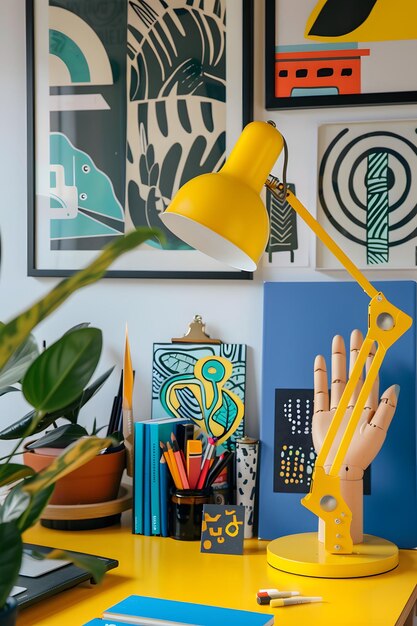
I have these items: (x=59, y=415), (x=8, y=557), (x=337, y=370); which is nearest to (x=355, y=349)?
(x=337, y=370)

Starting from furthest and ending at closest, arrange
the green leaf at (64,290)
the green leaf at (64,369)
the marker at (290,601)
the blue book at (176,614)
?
the marker at (290,601) < the blue book at (176,614) < the green leaf at (64,369) < the green leaf at (64,290)

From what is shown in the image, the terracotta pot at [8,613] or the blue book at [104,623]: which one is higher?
the terracotta pot at [8,613]

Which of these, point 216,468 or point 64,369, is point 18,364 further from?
point 216,468

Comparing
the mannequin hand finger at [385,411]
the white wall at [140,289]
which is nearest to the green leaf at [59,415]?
the white wall at [140,289]

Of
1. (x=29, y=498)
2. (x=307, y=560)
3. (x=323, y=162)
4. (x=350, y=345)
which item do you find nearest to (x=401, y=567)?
(x=307, y=560)

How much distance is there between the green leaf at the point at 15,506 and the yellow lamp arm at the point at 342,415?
0.85m

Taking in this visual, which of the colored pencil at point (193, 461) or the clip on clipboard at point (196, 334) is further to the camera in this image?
the clip on clipboard at point (196, 334)

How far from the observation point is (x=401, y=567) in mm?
1447

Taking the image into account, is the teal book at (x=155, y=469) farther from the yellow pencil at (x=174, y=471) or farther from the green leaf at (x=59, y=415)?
the green leaf at (x=59, y=415)

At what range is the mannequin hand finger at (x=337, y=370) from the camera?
1.56 metres

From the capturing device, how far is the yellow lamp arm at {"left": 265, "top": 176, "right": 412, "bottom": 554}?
4.68 ft

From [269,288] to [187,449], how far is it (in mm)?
355

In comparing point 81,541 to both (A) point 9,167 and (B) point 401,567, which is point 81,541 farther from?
(A) point 9,167

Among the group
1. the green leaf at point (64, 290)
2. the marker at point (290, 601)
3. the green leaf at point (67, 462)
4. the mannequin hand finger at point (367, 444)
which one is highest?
the green leaf at point (64, 290)
